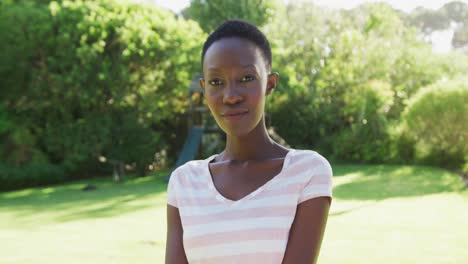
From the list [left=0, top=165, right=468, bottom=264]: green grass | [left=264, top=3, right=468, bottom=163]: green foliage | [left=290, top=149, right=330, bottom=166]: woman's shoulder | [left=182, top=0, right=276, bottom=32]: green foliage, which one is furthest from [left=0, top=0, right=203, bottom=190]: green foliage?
[left=290, top=149, right=330, bottom=166]: woman's shoulder

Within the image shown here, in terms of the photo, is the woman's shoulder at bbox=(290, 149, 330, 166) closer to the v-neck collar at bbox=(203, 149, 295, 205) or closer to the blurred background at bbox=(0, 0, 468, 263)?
the v-neck collar at bbox=(203, 149, 295, 205)

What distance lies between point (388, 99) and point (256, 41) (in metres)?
21.4

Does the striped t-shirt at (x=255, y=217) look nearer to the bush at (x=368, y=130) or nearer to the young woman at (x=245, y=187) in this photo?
the young woman at (x=245, y=187)

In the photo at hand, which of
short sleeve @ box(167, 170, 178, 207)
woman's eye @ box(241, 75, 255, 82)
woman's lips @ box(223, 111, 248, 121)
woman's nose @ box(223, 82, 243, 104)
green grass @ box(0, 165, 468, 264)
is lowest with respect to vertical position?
green grass @ box(0, 165, 468, 264)

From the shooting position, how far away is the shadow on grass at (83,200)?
38.1 ft

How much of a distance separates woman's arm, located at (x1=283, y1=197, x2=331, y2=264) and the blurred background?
559cm

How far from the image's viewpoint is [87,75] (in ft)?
58.4

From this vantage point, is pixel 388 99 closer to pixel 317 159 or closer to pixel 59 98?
pixel 59 98

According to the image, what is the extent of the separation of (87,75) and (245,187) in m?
16.9

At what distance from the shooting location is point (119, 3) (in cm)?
1880

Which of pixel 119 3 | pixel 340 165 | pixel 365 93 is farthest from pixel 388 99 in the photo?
pixel 119 3

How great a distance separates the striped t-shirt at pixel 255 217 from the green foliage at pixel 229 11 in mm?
19119

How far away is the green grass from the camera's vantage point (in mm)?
6940

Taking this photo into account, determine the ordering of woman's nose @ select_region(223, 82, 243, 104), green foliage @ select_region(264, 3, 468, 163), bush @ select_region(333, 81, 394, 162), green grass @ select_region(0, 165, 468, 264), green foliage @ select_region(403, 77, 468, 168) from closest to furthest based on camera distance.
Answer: woman's nose @ select_region(223, 82, 243, 104) < green grass @ select_region(0, 165, 468, 264) < green foliage @ select_region(403, 77, 468, 168) < bush @ select_region(333, 81, 394, 162) < green foliage @ select_region(264, 3, 468, 163)
